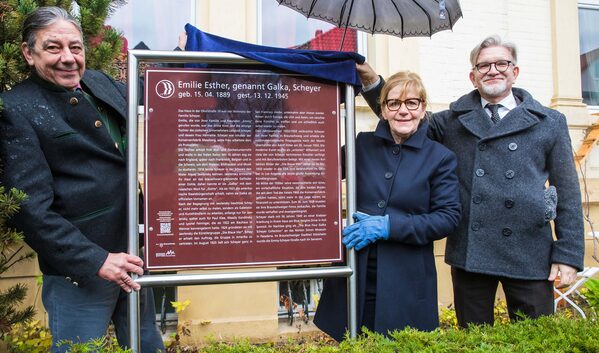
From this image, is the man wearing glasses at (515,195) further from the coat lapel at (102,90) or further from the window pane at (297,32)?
the window pane at (297,32)

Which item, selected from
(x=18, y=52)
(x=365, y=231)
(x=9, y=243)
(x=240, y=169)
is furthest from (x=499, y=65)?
(x=9, y=243)

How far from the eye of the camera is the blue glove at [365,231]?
8.49 feet

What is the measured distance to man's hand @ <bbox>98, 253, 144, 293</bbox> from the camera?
2.30 meters

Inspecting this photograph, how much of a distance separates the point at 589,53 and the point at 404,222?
5.87 meters

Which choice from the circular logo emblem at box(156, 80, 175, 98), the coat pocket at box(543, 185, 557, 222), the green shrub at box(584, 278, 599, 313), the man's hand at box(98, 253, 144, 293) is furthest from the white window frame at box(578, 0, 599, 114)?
the man's hand at box(98, 253, 144, 293)

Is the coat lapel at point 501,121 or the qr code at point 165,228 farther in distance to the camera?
the coat lapel at point 501,121

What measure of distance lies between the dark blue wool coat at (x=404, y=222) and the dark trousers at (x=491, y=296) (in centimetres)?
48

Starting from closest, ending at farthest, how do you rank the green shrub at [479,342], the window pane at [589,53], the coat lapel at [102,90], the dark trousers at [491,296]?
the green shrub at [479,342], the coat lapel at [102,90], the dark trousers at [491,296], the window pane at [589,53]

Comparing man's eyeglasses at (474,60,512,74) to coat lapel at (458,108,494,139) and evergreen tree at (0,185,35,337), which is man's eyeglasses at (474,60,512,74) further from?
evergreen tree at (0,185,35,337)

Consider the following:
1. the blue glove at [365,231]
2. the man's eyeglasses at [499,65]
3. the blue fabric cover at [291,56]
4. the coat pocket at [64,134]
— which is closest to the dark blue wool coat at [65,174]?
the coat pocket at [64,134]

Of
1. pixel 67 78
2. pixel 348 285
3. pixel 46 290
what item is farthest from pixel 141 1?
pixel 348 285

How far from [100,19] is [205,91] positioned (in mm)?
731

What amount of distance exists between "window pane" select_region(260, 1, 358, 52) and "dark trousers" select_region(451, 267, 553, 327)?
334 cm

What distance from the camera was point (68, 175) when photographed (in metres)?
2.37
